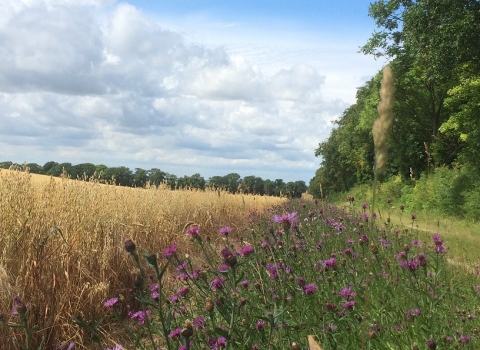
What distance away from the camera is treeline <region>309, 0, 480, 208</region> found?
15672 millimetres

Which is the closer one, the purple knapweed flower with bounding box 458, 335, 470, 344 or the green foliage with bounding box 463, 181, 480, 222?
the purple knapweed flower with bounding box 458, 335, 470, 344

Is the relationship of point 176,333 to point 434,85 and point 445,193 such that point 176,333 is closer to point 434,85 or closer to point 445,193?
point 445,193

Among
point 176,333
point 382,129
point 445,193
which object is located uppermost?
point 445,193

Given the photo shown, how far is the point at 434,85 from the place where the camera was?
88.3 ft

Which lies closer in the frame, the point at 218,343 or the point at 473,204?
the point at 218,343

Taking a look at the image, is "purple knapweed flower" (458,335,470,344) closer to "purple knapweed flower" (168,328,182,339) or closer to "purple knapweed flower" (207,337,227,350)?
"purple knapweed flower" (207,337,227,350)

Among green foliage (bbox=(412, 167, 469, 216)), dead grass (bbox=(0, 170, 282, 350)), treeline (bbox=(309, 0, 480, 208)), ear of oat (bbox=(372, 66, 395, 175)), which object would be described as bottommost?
dead grass (bbox=(0, 170, 282, 350))

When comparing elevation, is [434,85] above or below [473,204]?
above

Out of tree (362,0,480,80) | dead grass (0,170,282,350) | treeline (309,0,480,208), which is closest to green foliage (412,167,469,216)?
treeline (309,0,480,208)

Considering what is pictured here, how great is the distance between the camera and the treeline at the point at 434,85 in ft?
51.4

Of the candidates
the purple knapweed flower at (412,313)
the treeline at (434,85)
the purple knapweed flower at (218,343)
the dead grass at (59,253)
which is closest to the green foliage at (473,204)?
the treeline at (434,85)

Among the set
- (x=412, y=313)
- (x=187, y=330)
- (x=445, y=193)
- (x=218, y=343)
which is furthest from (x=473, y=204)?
(x=187, y=330)

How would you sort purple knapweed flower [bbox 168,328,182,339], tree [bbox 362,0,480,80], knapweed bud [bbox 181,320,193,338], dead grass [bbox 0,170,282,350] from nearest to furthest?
knapweed bud [bbox 181,320,193,338] → purple knapweed flower [bbox 168,328,182,339] → dead grass [bbox 0,170,282,350] → tree [bbox 362,0,480,80]

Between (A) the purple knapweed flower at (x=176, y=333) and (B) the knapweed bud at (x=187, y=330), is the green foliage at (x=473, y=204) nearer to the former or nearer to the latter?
(A) the purple knapweed flower at (x=176, y=333)
